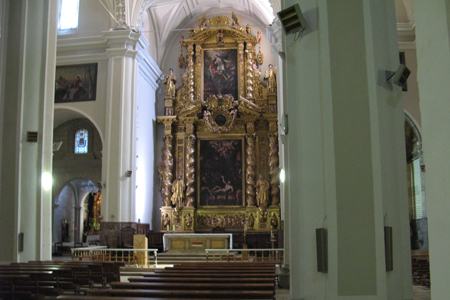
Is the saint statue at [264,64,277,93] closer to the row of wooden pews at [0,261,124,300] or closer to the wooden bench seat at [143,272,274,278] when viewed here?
the row of wooden pews at [0,261,124,300]

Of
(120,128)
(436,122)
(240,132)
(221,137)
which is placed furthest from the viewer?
(221,137)

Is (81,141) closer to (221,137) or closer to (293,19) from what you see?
(221,137)

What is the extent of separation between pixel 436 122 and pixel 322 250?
3.38m

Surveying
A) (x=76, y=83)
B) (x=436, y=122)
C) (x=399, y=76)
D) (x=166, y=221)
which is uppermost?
(x=76, y=83)

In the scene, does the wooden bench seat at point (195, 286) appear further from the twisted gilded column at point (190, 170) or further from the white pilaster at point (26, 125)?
the twisted gilded column at point (190, 170)

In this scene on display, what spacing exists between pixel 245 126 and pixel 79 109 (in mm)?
7311

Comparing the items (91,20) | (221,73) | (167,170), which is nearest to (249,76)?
(221,73)

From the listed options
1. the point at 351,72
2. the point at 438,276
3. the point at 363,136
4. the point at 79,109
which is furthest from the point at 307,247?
the point at 79,109

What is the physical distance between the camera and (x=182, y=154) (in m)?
22.0

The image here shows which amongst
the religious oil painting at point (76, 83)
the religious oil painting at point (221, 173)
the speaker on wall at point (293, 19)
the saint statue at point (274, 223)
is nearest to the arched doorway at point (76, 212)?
the religious oil painting at point (76, 83)

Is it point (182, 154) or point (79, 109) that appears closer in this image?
point (79, 109)

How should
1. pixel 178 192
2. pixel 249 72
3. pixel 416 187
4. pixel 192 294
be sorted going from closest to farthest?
pixel 192 294 → pixel 416 187 → pixel 178 192 → pixel 249 72

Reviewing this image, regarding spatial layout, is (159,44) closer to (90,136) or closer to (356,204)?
(90,136)

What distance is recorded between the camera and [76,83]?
19.7 metres
